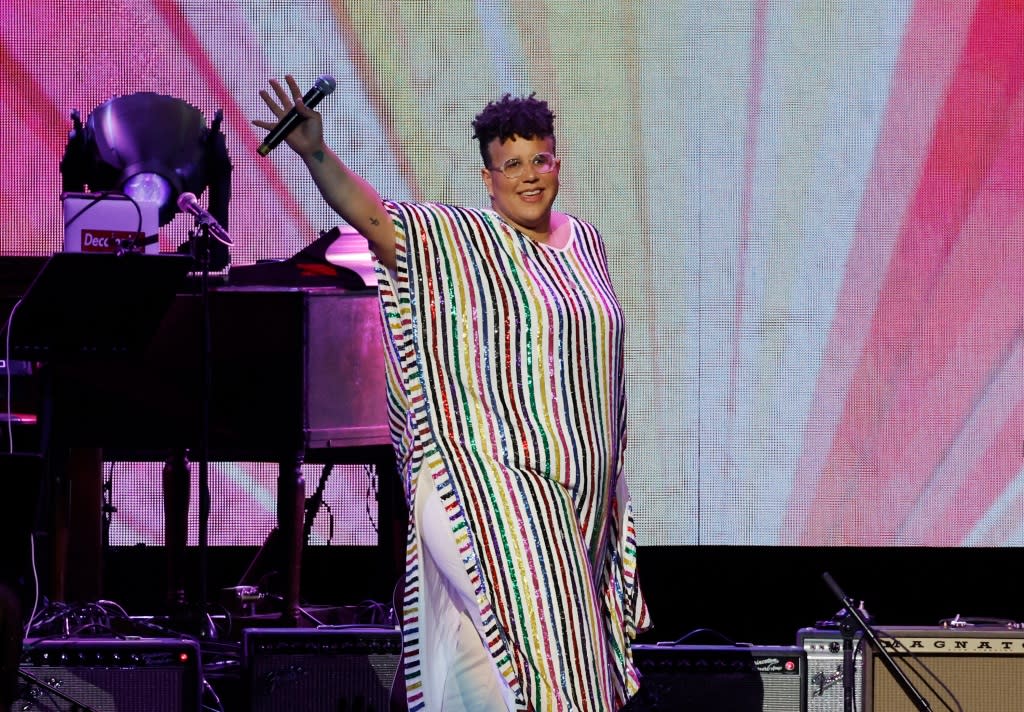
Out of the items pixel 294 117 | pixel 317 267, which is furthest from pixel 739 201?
pixel 294 117

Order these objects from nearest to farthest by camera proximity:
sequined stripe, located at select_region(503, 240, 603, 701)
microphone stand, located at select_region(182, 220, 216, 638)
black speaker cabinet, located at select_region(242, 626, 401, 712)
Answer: sequined stripe, located at select_region(503, 240, 603, 701) → black speaker cabinet, located at select_region(242, 626, 401, 712) → microphone stand, located at select_region(182, 220, 216, 638)

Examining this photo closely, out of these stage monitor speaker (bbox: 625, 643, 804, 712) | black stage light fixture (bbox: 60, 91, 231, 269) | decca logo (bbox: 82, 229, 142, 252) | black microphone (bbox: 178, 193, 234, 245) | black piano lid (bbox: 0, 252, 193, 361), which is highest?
black stage light fixture (bbox: 60, 91, 231, 269)

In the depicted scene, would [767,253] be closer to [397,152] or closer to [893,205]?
[893,205]

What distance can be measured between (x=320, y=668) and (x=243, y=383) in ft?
4.76

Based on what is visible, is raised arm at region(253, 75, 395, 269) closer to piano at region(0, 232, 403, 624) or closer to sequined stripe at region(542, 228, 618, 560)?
sequined stripe at region(542, 228, 618, 560)

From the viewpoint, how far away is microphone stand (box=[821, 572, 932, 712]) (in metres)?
4.04

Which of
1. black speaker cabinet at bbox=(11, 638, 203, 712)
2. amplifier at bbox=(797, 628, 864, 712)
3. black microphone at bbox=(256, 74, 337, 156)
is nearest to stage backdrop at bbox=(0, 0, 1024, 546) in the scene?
amplifier at bbox=(797, 628, 864, 712)

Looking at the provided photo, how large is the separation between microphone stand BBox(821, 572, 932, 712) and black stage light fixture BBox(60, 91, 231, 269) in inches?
111

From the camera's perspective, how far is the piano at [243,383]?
5.25 metres

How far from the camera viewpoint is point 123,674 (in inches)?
160

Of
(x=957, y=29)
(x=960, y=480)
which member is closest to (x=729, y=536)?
(x=960, y=480)

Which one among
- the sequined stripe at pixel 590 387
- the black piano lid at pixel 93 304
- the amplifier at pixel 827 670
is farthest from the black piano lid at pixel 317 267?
the sequined stripe at pixel 590 387

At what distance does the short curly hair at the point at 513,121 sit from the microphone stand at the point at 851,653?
1.44 m

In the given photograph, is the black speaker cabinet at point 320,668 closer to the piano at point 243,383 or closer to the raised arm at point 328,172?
the piano at point 243,383
